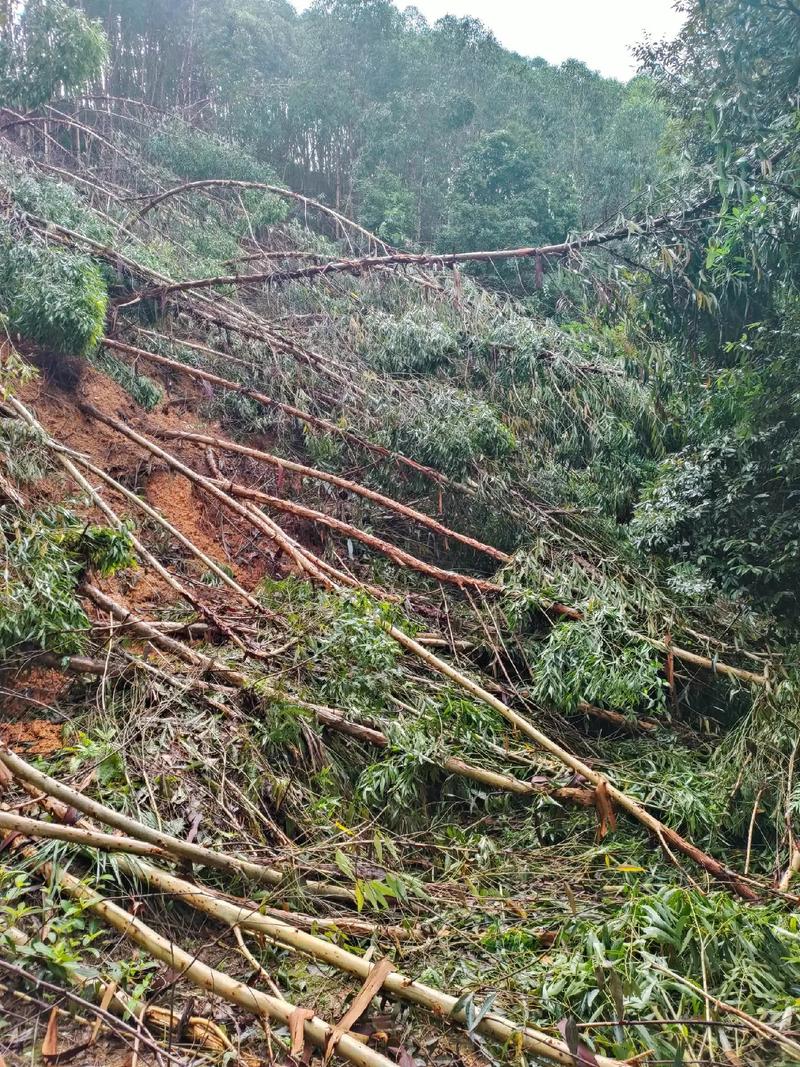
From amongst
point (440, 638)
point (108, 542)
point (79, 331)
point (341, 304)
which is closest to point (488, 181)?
point (341, 304)

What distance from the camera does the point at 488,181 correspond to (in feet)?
45.2

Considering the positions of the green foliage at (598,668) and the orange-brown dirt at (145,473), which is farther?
the orange-brown dirt at (145,473)

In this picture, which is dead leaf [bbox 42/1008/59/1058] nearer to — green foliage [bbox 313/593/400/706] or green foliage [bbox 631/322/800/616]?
green foliage [bbox 313/593/400/706]

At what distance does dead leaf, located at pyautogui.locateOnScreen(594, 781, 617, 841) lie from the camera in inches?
128

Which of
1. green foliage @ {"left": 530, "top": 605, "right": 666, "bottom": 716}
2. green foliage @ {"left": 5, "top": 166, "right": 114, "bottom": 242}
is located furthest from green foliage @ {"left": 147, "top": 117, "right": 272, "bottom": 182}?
green foliage @ {"left": 530, "top": 605, "right": 666, "bottom": 716}

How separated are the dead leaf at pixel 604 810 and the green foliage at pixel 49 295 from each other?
4.42 metres

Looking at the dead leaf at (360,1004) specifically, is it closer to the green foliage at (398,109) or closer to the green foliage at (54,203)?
the green foliage at (54,203)

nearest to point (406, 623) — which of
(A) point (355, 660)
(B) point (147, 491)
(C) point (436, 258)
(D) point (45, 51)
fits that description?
(A) point (355, 660)

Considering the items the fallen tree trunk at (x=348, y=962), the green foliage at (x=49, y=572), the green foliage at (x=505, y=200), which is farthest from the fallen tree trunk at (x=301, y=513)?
the green foliage at (x=505, y=200)

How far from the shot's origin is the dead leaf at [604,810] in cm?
326

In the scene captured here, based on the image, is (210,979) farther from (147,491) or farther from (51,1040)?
(147,491)

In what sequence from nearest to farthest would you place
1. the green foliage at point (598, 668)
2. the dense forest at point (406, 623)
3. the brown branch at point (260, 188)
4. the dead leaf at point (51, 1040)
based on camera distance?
the dead leaf at point (51, 1040)
the dense forest at point (406, 623)
the green foliage at point (598, 668)
the brown branch at point (260, 188)

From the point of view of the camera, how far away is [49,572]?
10.4 feet

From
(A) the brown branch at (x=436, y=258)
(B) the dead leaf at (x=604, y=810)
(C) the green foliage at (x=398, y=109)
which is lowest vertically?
(B) the dead leaf at (x=604, y=810)
